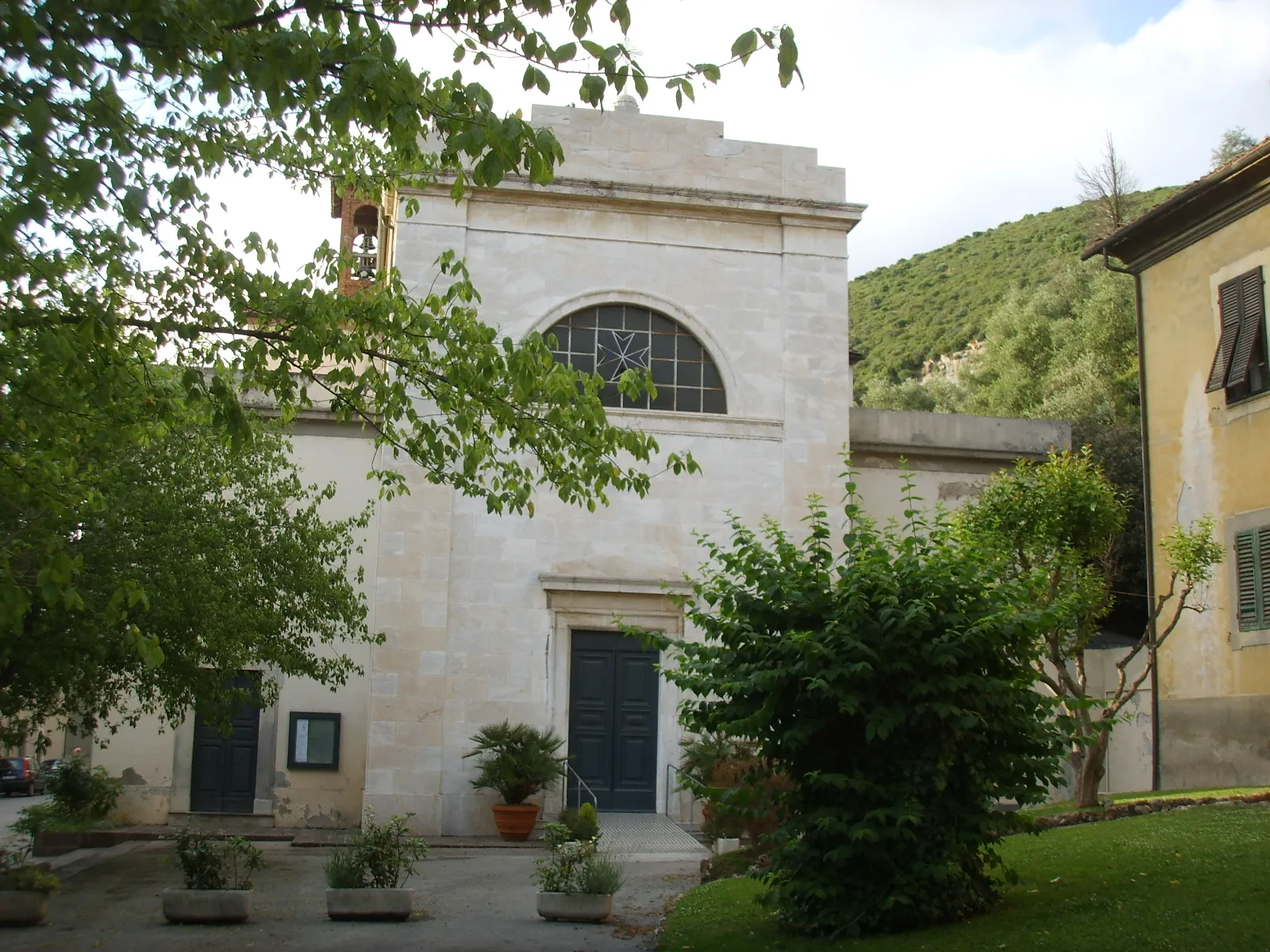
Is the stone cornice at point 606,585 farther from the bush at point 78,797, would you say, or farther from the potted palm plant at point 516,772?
the bush at point 78,797

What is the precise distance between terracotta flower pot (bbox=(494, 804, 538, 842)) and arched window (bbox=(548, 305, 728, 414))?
6.21 metres

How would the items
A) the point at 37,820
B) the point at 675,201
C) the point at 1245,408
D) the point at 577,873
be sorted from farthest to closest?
the point at 675,201, the point at 37,820, the point at 1245,408, the point at 577,873

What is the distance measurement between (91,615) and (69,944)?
3173mm

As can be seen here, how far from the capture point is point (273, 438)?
1541 cm

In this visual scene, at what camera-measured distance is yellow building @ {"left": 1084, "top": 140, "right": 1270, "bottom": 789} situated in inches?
603

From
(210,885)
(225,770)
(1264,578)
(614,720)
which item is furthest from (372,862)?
(1264,578)

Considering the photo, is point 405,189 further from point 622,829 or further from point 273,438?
point 622,829

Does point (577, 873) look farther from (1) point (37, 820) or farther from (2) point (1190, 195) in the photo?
(2) point (1190, 195)

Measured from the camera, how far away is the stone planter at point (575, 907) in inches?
444

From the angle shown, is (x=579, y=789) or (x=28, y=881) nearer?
(x=28, y=881)

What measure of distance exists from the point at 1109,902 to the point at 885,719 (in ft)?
5.84

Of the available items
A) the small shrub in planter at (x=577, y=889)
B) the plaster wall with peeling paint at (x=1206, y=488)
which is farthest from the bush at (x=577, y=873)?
the plaster wall with peeling paint at (x=1206, y=488)

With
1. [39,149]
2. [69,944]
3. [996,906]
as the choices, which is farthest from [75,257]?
[996,906]

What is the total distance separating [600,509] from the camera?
19.0 meters
